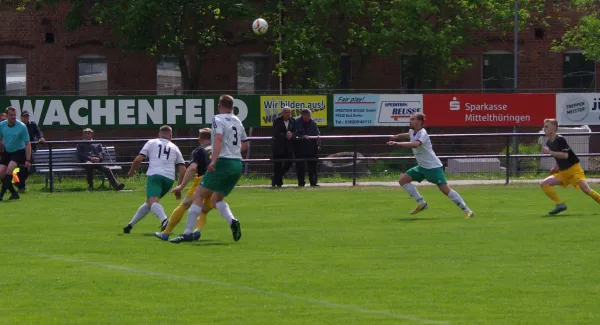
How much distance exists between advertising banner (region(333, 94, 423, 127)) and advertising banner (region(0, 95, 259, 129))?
8.07 feet

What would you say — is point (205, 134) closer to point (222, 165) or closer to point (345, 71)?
point (222, 165)

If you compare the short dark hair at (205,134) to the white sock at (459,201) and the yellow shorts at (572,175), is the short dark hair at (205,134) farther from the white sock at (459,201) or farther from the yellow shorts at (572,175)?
the yellow shorts at (572,175)

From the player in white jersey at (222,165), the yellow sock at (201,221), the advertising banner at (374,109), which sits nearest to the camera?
the player in white jersey at (222,165)

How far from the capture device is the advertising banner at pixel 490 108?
33031mm

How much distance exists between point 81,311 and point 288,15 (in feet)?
103

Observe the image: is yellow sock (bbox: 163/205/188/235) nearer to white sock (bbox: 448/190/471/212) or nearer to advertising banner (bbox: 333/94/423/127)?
white sock (bbox: 448/190/471/212)

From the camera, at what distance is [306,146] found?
27.2 m

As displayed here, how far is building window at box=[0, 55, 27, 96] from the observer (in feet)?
140

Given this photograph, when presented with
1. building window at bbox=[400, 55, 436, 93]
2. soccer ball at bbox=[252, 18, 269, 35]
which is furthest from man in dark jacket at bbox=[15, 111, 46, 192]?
building window at bbox=[400, 55, 436, 93]

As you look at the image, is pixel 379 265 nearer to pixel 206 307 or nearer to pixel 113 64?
pixel 206 307

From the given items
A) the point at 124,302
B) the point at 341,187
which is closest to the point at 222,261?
the point at 124,302

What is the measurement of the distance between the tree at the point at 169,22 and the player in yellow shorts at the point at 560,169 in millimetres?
20728

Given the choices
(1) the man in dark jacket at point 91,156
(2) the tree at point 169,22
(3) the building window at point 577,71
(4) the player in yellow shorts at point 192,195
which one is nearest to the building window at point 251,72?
(2) the tree at point 169,22

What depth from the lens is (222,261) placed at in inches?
486
